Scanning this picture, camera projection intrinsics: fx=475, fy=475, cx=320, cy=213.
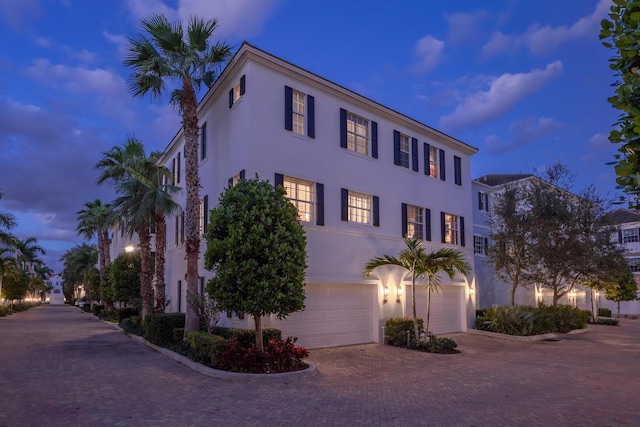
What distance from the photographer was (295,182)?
54.3 ft

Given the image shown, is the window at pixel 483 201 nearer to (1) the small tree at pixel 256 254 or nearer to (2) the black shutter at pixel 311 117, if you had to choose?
(2) the black shutter at pixel 311 117

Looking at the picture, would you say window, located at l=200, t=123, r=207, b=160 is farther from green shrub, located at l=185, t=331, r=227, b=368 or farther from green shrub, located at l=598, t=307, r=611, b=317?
green shrub, located at l=598, t=307, r=611, b=317

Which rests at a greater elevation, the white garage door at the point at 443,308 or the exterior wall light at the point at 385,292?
the exterior wall light at the point at 385,292

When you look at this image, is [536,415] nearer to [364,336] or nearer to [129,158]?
[364,336]

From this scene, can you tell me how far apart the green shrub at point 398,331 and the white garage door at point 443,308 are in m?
2.53

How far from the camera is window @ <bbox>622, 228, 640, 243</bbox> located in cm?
4632

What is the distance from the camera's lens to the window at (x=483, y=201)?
30425mm

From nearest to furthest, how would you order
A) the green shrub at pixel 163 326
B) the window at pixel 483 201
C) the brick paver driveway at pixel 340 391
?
the brick paver driveway at pixel 340 391 → the green shrub at pixel 163 326 → the window at pixel 483 201

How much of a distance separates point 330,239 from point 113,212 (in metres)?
10.7

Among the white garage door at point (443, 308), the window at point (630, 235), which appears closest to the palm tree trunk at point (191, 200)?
the white garage door at point (443, 308)

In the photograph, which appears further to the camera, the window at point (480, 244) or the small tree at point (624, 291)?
the small tree at point (624, 291)

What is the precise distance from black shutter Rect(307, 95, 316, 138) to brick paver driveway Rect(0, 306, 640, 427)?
24.8ft

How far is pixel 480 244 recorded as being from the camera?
98.6 ft

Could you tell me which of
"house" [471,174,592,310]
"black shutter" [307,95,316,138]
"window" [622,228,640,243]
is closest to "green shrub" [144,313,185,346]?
"black shutter" [307,95,316,138]
